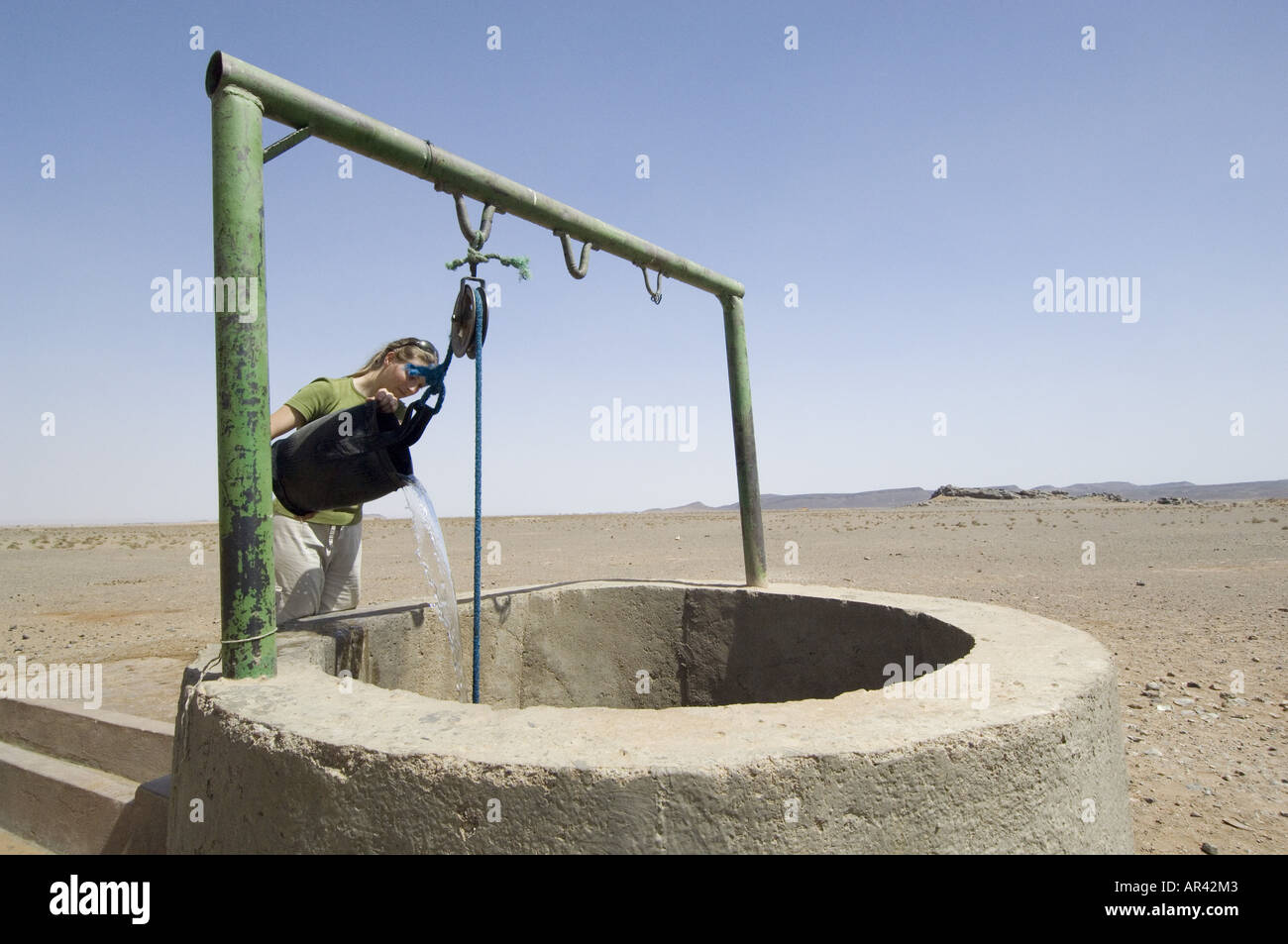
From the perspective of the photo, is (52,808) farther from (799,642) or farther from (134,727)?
(799,642)

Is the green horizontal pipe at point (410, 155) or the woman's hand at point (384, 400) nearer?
the green horizontal pipe at point (410, 155)

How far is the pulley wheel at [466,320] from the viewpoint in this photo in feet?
9.13

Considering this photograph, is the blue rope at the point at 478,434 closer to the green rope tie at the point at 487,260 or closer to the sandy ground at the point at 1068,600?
the green rope tie at the point at 487,260

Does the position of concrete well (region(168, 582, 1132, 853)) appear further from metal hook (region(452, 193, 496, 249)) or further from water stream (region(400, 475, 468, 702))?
metal hook (region(452, 193, 496, 249))

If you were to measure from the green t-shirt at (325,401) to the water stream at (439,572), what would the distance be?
25 cm

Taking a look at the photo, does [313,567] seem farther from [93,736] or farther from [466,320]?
[93,736]

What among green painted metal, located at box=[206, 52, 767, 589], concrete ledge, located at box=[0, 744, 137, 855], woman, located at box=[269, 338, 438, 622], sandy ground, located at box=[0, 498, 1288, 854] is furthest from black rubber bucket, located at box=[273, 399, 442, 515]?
sandy ground, located at box=[0, 498, 1288, 854]

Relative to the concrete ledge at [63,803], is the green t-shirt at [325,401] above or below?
above

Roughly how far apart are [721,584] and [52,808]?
285 centimetres

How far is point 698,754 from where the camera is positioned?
1.42 m

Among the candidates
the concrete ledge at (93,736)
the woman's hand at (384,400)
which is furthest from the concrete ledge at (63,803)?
the woman's hand at (384,400)

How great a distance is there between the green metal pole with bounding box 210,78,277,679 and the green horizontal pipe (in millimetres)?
77

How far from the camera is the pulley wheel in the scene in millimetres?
2783
